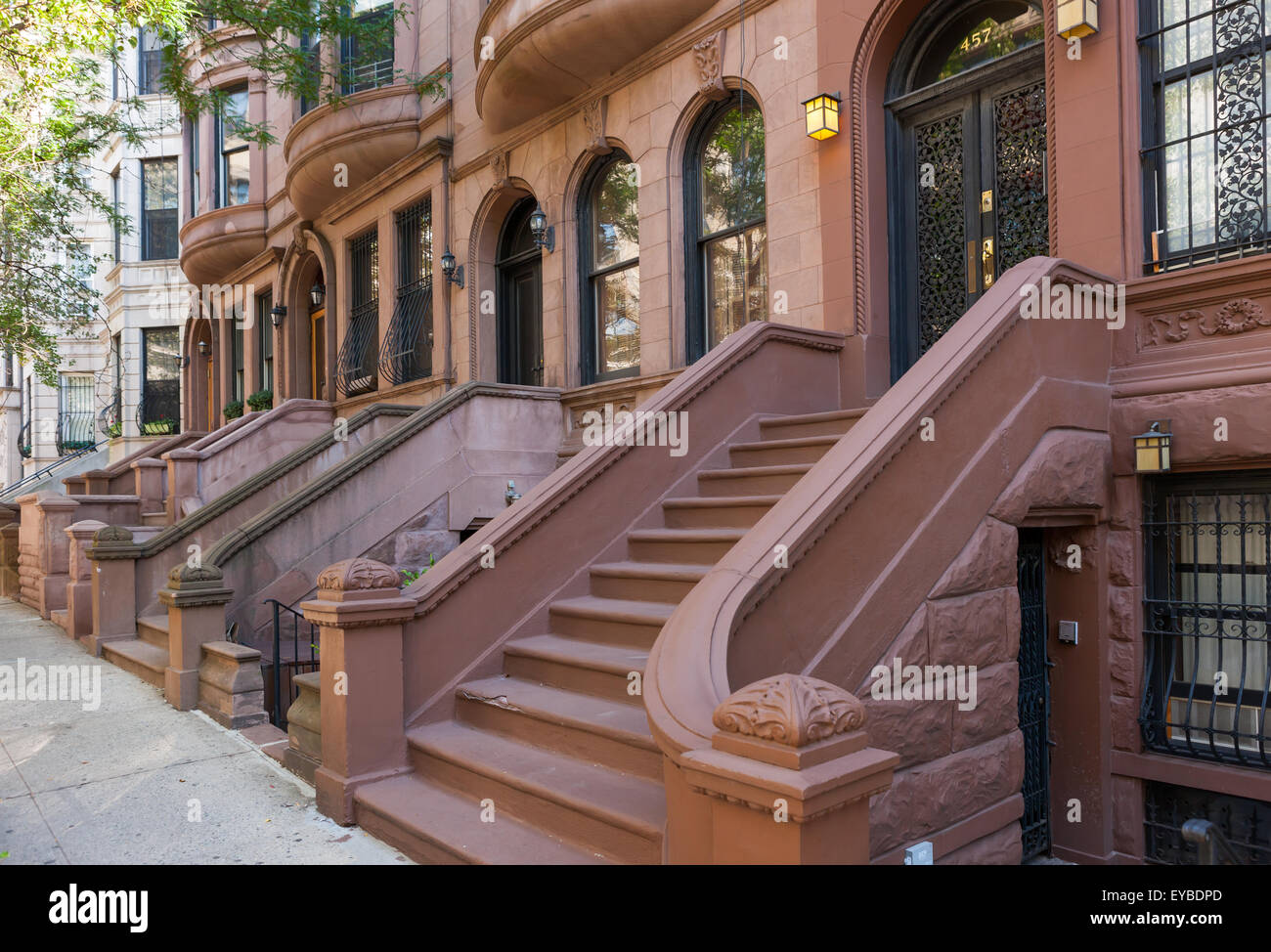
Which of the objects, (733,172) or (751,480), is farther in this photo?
(733,172)

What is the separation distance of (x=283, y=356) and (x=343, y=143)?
5.26 m

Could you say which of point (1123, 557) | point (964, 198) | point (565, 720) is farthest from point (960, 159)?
point (565, 720)

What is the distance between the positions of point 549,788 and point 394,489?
17.2 ft

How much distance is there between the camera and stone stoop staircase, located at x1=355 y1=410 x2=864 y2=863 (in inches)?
165

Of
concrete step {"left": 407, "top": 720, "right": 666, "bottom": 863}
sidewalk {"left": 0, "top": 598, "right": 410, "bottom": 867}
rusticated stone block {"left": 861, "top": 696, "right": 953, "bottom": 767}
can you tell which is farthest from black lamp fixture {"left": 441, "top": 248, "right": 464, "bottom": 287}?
rusticated stone block {"left": 861, "top": 696, "right": 953, "bottom": 767}

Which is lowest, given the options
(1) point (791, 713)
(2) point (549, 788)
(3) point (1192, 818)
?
(3) point (1192, 818)

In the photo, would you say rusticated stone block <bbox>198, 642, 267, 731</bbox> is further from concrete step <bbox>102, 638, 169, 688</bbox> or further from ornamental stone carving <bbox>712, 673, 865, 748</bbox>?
ornamental stone carving <bbox>712, 673, 865, 748</bbox>

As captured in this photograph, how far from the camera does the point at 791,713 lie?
2.82 meters

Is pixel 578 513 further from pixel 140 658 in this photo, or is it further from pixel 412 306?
pixel 412 306

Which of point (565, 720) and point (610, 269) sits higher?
point (610, 269)

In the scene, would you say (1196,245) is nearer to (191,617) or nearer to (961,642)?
(961,642)

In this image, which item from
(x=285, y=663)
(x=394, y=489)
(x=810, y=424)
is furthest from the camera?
(x=394, y=489)

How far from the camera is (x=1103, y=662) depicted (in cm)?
608
